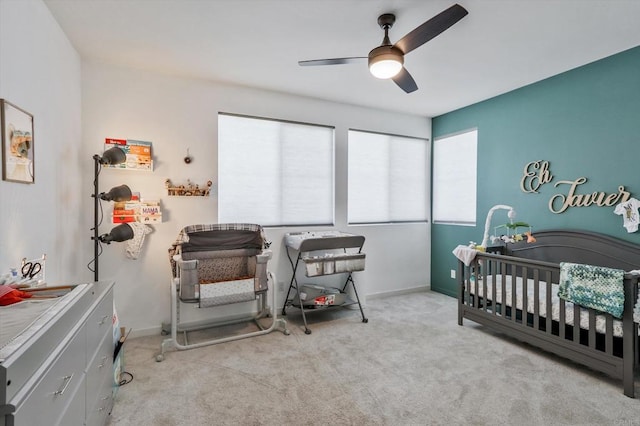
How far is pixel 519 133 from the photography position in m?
3.53

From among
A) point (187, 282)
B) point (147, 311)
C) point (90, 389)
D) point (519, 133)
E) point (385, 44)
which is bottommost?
point (147, 311)

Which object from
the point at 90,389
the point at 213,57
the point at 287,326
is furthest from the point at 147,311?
the point at 213,57

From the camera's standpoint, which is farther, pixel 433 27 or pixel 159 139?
pixel 159 139

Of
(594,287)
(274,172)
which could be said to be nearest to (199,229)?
(274,172)

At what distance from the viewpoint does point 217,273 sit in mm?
3188

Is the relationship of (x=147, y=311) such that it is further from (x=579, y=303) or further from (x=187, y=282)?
(x=579, y=303)

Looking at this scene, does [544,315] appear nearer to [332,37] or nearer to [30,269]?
[332,37]

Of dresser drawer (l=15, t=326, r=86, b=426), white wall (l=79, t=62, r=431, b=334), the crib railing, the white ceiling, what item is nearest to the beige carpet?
the crib railing

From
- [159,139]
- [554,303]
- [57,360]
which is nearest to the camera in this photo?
[57,360]

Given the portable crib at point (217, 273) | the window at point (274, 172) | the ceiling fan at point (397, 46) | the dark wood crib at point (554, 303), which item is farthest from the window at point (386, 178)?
the ceiling fan at point (397, 46)

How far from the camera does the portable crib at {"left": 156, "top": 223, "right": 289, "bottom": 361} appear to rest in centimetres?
266

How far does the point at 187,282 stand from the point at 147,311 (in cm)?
83

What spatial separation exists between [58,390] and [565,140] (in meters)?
4.20

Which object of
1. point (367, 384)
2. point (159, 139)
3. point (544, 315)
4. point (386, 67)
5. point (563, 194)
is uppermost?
point (386, 67)
